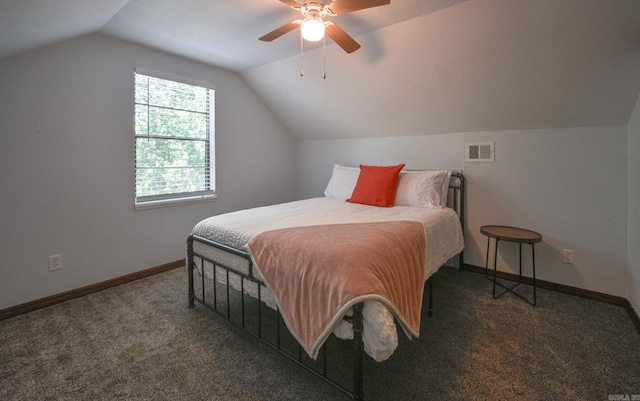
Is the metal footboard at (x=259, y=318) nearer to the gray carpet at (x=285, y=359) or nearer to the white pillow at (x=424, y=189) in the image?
the gray carpet at (x=285, y=359)

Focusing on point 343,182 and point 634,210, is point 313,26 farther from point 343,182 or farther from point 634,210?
point 634,210

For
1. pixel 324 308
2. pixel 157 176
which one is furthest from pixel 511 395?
pixel 157 176

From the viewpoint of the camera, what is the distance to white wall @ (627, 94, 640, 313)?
7.11 feet

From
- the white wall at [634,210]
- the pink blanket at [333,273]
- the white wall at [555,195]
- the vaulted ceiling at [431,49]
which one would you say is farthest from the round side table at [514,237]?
the pink blanket at [333,273]

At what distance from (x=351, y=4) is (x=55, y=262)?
2926 mm

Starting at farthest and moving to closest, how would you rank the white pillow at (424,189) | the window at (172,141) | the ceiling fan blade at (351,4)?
the window at (172,141) < the white pillow at (424,189) < the ceiling fan blade at (351,4)

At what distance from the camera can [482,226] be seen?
299 centimetres

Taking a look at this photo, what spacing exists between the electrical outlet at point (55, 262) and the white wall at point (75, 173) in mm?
35

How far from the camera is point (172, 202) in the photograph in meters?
3.22

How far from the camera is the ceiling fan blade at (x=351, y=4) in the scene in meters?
1.72

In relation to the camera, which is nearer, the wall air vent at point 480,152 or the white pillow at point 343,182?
the wall air vent at point 480,152

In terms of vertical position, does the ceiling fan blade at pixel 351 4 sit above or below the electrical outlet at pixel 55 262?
above

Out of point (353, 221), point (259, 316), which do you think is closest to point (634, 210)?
point (353, 221)

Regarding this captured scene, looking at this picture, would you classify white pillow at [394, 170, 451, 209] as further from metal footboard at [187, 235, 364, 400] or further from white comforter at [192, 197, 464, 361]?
metal footboard at [187, 235, 364, 400]
